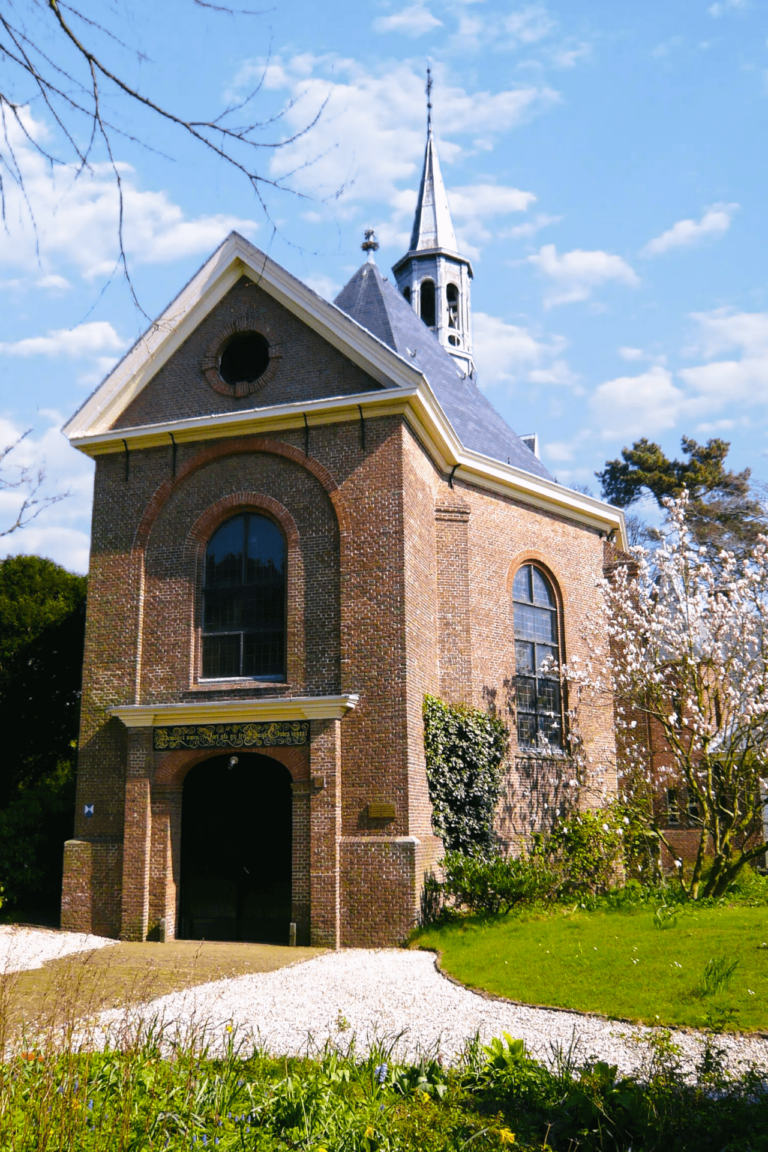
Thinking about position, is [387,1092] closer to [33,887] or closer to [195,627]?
[195,627]

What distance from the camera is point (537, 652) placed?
65.7 feet

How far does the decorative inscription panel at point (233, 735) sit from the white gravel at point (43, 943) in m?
3.24

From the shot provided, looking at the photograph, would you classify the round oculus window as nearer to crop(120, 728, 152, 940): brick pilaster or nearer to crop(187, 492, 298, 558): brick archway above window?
crop(187, 492, 298, 558): brick archway above window

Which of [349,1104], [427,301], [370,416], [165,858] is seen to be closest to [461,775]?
[165,858]

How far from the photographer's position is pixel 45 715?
70.4 ft

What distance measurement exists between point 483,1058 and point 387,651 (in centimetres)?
886

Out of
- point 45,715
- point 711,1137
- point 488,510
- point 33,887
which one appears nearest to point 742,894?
point 488,510

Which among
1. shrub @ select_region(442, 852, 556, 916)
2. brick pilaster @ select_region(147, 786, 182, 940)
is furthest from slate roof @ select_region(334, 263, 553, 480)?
brick pilaster @ select_region(147, 786, 182, 940)

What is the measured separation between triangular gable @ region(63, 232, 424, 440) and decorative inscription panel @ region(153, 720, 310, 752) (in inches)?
245

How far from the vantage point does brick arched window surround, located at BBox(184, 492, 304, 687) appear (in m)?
16.1

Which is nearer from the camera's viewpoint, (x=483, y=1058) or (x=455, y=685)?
(x=483, y=1058)

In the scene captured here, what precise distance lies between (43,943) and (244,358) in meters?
10.9

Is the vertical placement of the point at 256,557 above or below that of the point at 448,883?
above

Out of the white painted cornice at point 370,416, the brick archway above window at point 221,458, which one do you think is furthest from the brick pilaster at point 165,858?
the white painted cornice at point 370,416
